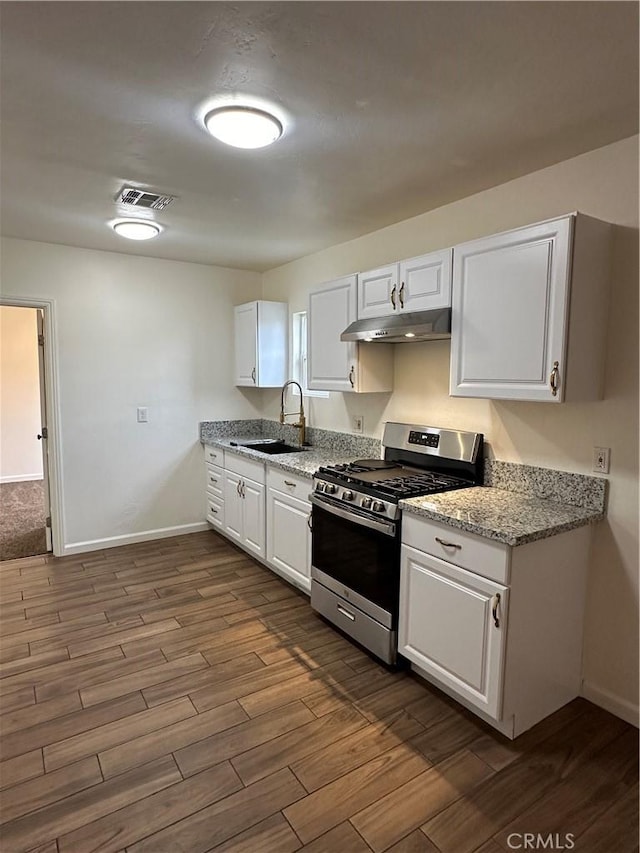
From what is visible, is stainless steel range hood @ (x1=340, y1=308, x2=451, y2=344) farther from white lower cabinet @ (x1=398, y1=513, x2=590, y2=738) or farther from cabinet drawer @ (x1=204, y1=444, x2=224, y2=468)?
cabinet drawer @ (x1=204, y1=444, x2=224, y2=468)

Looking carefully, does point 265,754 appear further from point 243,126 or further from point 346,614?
point 243,126

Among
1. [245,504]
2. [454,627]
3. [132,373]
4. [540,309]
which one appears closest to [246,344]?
[132,373]

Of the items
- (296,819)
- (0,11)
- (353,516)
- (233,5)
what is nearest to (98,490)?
(353,516)

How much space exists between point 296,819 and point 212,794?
0.33 m

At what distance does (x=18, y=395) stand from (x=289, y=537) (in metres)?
5.32

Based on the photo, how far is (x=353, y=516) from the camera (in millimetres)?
2631

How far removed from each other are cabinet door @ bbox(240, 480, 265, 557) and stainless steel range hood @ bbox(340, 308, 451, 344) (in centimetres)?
136

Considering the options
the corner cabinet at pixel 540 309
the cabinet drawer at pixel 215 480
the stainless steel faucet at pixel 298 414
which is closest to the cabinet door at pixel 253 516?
the cabinet drawer at pixel 215 480

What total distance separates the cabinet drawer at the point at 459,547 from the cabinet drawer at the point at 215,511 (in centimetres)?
236

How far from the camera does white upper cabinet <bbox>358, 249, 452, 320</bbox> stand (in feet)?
8.30

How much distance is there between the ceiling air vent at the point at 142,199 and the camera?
108 inches

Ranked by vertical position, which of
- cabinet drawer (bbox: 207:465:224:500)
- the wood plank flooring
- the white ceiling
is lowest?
the wood plank flooring

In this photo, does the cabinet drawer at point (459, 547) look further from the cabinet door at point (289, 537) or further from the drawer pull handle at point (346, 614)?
the cabinet door at point (289, 537)

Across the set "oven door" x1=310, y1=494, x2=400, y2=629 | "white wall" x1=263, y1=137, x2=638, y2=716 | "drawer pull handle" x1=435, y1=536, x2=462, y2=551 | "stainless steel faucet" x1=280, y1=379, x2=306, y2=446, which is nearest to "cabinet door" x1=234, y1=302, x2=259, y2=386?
"stainless steel faucet" x1=280, y1=379, x2=306, y2=446
